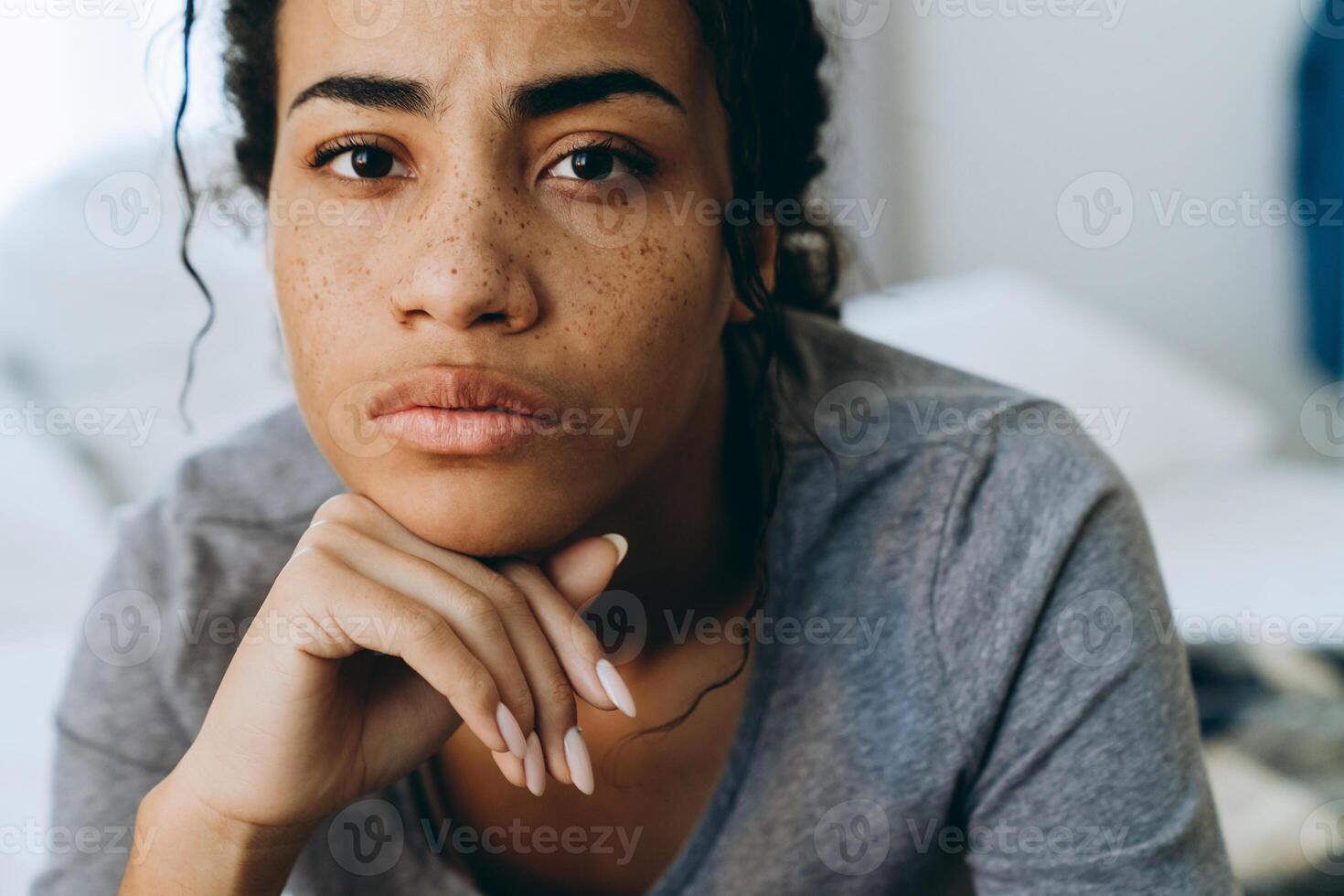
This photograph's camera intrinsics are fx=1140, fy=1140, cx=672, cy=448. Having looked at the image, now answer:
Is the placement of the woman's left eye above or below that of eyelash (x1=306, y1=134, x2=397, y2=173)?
below

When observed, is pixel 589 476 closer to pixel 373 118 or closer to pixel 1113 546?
pixel 373 118

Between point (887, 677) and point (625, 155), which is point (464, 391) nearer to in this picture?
point (625, 155)

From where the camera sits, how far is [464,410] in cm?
73

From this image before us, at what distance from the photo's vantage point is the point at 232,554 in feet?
3.50

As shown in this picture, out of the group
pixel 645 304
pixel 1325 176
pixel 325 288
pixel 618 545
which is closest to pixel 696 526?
pixel 618 545

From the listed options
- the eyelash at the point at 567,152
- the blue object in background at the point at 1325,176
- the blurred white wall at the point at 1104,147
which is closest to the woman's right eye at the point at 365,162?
the eyelash at the point at 567,152

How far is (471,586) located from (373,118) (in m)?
0.32

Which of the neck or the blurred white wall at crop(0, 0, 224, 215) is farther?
the blurred white wall at crop(0, 0, 224, 215)

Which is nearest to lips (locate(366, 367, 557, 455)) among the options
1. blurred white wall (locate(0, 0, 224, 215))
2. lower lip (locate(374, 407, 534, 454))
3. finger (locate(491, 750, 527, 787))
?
lower lip (locate(374, 407, 534, 454))

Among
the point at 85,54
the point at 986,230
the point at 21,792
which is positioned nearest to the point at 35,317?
the point at 85,54

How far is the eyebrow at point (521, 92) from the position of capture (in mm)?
739

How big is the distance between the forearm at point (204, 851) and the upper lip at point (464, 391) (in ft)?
1.08

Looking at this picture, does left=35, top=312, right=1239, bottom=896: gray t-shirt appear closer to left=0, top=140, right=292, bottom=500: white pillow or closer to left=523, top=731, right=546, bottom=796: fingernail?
left=523, top=731, right=546, bottom=796: fingernail

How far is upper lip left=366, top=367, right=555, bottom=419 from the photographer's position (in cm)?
73
